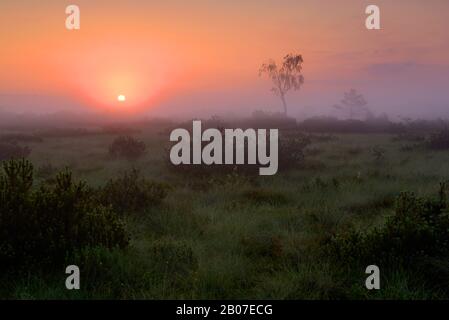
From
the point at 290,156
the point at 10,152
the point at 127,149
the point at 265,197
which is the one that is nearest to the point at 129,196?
the point at 265,197

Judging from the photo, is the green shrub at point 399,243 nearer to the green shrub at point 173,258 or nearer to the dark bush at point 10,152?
the green shrub at point 173,258

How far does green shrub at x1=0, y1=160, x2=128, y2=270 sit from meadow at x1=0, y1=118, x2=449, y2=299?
0.68 feet

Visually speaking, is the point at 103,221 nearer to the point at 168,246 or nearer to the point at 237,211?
the point at 168,246

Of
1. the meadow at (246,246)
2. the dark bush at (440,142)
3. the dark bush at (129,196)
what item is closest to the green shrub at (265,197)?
the meadow at (246,246)

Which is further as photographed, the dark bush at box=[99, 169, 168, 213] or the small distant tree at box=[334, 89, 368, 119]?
the small distant tree at box=[334, 89, 368, 119]

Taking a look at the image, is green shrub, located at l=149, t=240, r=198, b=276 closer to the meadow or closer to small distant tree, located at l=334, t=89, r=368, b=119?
the meadow

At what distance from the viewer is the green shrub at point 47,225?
209 inches

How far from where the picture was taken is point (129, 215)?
7.99 meters

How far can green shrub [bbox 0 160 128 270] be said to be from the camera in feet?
17.4

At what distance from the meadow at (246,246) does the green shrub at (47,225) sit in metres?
0.21

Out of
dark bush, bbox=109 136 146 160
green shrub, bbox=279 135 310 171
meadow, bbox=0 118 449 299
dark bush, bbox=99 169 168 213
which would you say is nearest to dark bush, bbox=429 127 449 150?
green shrub, bbox=279 135 310 171

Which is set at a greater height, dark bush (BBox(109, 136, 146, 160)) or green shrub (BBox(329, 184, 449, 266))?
dark bush (BBox(109, 136, 146, 160))

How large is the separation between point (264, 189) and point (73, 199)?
4.86 metres
